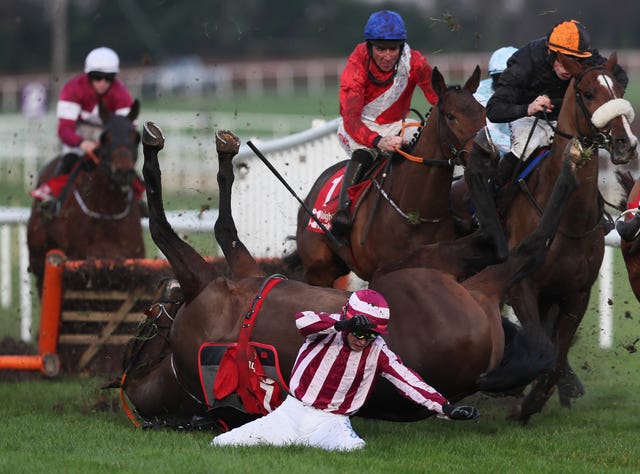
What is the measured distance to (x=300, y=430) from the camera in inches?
225

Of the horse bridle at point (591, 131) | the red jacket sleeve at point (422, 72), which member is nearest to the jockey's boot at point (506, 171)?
the horse bridle at point (591, 131)

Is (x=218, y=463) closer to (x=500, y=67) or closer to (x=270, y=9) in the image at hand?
(x=500, y=67)

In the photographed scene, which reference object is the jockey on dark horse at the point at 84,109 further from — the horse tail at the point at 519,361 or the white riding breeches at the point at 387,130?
the horse tail at the point at 519,361

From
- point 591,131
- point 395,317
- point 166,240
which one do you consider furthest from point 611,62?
point 166,240

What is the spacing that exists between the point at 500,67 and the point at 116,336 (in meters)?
3.50

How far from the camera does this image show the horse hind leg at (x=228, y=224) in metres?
6.65

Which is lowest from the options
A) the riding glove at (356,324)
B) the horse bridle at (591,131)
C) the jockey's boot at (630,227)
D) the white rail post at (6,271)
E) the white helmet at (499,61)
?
the white rail post at (6,271)

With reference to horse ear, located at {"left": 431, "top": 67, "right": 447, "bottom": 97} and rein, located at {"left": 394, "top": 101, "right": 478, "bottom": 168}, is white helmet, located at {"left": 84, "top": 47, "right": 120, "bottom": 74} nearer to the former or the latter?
rein, located at {"left": 394, "top": 101, "right": 478, "bottom": 168}

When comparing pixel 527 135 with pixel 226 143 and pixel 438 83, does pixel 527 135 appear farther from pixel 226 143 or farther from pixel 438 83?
pixel 226 143

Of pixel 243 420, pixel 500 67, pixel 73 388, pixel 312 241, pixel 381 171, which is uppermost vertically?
pixel 500 67

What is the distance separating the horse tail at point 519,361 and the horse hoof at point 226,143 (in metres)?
1.80

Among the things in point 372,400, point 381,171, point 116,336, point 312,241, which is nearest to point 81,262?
point 116,336

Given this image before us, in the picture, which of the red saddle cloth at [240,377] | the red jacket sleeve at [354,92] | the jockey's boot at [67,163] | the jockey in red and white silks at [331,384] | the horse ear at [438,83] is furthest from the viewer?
the jockey's boot at [67,163]

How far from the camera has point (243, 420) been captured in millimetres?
6277
